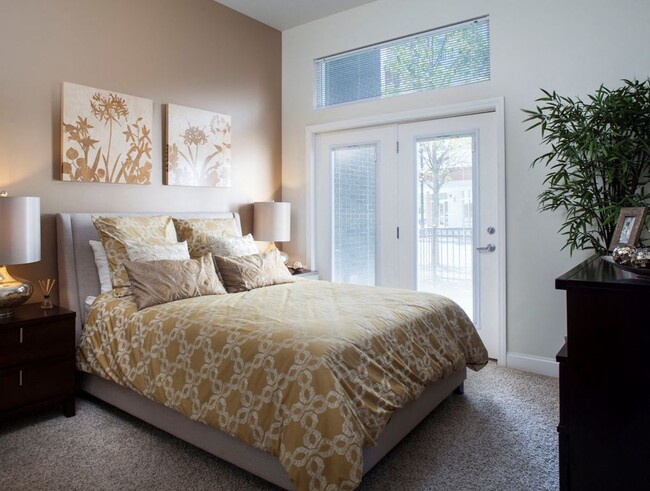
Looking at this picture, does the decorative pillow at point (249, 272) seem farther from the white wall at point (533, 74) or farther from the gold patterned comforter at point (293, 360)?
the white wall at point (533, 74)

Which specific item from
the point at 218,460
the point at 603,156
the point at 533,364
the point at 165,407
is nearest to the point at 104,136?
the point at 165,407

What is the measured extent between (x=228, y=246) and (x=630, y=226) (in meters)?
2.45

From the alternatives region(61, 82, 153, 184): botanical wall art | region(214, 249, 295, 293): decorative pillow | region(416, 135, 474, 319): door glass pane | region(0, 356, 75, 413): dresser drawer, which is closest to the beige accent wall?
region(61, 82, 153, 184): botanical wall art

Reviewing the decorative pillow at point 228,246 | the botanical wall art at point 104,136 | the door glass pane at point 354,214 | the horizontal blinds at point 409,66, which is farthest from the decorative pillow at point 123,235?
the horizontal blinds at point 409,66

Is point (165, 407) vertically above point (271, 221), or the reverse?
point (271, 221)

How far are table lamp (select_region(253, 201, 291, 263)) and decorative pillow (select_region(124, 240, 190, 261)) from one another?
124 centimetres

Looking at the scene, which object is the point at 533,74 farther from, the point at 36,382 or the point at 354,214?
Result: the point at 36,382

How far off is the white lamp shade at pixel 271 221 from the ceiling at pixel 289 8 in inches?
71.1

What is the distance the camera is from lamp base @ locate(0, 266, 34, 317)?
2473 mm

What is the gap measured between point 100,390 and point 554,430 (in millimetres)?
2646

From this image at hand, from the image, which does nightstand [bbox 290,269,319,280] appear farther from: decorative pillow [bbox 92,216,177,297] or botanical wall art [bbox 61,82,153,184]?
botanical wall art [bbox 61,82,153,184]

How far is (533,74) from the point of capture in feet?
11.0

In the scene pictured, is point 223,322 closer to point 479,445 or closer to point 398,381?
point 398,381

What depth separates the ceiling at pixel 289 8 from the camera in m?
4.09
